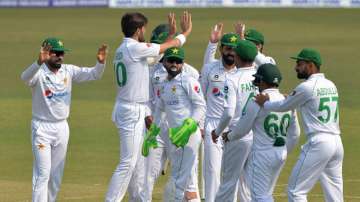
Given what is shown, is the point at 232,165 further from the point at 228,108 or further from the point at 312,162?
the point at 312,162

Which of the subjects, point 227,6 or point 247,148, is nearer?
point 247,148

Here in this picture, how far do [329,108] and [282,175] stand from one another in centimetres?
546

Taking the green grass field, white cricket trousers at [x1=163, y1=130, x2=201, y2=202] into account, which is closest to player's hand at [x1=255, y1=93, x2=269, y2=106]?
white cricket trousers at [x1=163, y1=130, x2=201, y2=202]

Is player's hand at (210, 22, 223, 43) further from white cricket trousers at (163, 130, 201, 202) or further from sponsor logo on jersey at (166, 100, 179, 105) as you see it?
white cricket trousers at (163, 130, 201, 202)

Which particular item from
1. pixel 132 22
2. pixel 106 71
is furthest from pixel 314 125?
pixel 106 71

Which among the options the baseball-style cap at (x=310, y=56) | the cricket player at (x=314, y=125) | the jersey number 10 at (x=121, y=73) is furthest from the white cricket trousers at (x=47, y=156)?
the baseball-style cap at (x=310, y=56)

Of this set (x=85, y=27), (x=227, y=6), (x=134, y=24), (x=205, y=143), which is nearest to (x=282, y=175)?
(x=205, y=143)

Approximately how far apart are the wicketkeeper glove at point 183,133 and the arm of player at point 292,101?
4.82ft

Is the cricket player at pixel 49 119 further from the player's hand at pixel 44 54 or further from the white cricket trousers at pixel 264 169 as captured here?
the white cricket trousers at pixel 264 169

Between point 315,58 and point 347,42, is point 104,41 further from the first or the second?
point 315,58

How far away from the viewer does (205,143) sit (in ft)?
46.9

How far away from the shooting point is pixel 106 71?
3206cm

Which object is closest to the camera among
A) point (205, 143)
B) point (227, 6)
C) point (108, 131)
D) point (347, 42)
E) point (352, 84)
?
point (205, 143)

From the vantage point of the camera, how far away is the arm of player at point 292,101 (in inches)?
479
